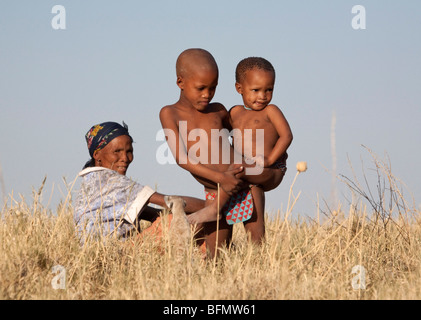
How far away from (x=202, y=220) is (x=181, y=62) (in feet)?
3.99

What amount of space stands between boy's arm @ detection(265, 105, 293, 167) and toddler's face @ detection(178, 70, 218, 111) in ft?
1.70

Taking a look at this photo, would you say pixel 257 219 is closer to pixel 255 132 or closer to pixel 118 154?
pixel 255 132

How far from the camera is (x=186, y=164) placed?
4355mm

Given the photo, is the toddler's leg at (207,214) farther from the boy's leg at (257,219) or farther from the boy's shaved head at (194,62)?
the boy's shaved head at (194,62)

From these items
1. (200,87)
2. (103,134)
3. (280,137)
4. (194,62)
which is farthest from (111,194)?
(280,137)

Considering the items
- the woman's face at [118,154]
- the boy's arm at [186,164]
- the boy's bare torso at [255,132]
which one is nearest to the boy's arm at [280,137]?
the boy's bare torso at [255,132]

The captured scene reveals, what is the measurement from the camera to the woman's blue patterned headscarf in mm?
4957

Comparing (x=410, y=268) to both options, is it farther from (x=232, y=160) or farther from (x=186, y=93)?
(x=186, y=93)

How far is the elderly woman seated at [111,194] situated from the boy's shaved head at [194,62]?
874 millimetres

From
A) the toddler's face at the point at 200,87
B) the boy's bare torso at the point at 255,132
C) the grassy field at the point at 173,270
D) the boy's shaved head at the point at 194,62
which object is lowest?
the grassy field at the point at 173,270

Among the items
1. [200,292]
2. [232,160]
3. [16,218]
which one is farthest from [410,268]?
[16,218]

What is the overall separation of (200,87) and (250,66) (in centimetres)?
44

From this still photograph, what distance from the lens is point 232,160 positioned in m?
4.52

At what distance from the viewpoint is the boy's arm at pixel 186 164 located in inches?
170
